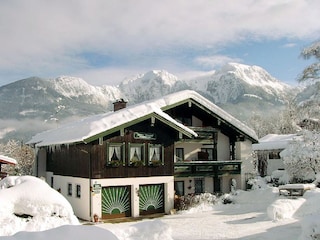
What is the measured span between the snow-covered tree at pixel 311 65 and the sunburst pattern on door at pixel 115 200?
12.1 metres

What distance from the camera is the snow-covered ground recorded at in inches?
470

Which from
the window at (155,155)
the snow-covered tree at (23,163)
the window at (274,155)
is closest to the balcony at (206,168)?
the window at (155,155)

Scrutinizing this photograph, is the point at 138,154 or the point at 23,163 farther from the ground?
the point at 138,154

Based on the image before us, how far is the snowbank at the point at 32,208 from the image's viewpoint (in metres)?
14.3

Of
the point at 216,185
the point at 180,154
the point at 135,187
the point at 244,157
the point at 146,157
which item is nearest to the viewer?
the point at 135,187

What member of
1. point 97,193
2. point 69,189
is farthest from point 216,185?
point 69,189

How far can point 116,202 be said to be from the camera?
21766 mm

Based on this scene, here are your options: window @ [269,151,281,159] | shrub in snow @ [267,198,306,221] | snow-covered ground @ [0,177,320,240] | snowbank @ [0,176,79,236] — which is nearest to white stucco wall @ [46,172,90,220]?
snow-covered ground @ [0,177,320,240]

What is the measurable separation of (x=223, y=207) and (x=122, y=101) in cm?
1117

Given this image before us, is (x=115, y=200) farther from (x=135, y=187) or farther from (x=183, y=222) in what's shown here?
(x=183, y=222)

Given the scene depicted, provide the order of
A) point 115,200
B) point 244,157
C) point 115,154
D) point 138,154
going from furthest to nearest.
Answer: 1. point 244,157
2. point 138,154
3. point 115,154
4. point 115,200

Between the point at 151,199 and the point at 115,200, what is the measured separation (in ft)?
8.21

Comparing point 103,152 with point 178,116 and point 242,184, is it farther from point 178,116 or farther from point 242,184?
point 242,184

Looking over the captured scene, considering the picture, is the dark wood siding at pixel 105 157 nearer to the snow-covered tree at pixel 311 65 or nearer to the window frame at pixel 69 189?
the window frame at pixel 69 189
